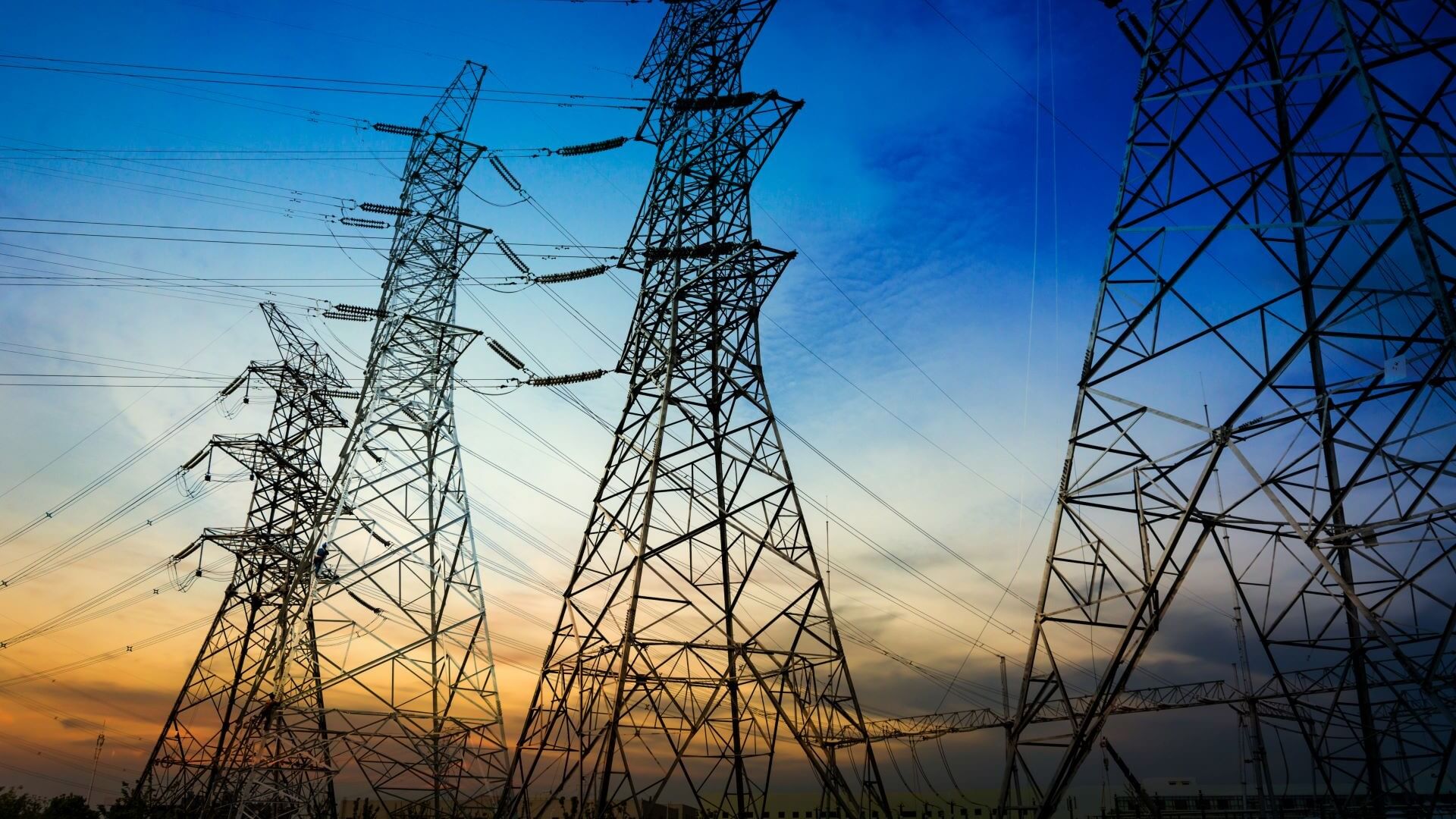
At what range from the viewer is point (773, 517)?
68.3 feet

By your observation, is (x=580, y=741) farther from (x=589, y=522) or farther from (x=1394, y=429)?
→ (x=1394, y=429)

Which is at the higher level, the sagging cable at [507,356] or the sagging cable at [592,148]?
the sagging cable at [592,148]

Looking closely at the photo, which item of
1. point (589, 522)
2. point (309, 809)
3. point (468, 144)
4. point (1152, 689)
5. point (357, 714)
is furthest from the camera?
point (1152, 689)

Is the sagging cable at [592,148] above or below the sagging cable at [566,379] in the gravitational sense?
above

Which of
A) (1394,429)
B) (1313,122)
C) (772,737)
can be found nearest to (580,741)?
(772,737)

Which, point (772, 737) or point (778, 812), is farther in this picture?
point (778, 812)

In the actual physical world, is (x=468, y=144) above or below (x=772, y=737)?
above

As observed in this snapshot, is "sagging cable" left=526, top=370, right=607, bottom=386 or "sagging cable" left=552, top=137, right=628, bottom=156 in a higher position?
"sagging cable" left=552, top=137, right=628, bottom=156

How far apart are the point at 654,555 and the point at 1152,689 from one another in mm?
25922

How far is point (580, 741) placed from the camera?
1859 centimetres

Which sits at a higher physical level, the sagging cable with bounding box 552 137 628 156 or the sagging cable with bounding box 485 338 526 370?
the sagging cable with bounding box 552 137 628 156

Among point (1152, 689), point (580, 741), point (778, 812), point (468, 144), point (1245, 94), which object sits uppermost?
point (468, 144)

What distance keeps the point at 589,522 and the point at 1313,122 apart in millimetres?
15889

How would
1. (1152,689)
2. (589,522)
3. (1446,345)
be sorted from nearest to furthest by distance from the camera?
(1446,345) < (589,522) < (1152,689)
